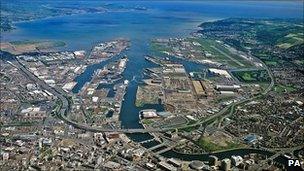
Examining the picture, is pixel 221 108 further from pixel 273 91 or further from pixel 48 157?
pixel 48 157

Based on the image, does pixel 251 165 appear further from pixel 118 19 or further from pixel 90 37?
pixel 118 19

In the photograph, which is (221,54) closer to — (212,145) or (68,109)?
(68,109)

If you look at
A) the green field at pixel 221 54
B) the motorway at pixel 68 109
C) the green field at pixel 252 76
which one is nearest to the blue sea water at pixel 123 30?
the motorway at pixel 68 109

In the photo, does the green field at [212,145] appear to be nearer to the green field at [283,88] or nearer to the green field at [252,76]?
the green field at [283,88]

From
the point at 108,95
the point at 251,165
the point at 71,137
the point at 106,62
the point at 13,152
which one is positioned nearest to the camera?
the point at 251,165

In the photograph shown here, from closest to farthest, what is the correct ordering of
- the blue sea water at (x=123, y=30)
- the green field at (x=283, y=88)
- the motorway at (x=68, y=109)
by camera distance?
1. the motorway at (x=68, y=109)
2. the green field at (x=283, y=88)
3. the blue sea water at (x=123, y=30)

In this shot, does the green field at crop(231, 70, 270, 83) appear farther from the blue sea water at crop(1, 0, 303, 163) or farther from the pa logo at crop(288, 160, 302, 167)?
the pa logo at crop(288, 160, 302, 167)

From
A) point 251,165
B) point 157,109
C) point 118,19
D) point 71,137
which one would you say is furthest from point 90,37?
point 251,165

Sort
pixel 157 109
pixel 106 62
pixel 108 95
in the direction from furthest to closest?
pixel 106 62 < pixel 108 95 < pixel 157 109

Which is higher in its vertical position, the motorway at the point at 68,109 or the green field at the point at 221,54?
the motorway at the point at 68,109

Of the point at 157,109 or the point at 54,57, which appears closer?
the point at 157,109

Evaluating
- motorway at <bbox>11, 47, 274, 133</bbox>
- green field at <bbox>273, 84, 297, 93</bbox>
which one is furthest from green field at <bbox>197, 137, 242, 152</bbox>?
green field at <bbox>273, 84, 297, 93</bbox>
